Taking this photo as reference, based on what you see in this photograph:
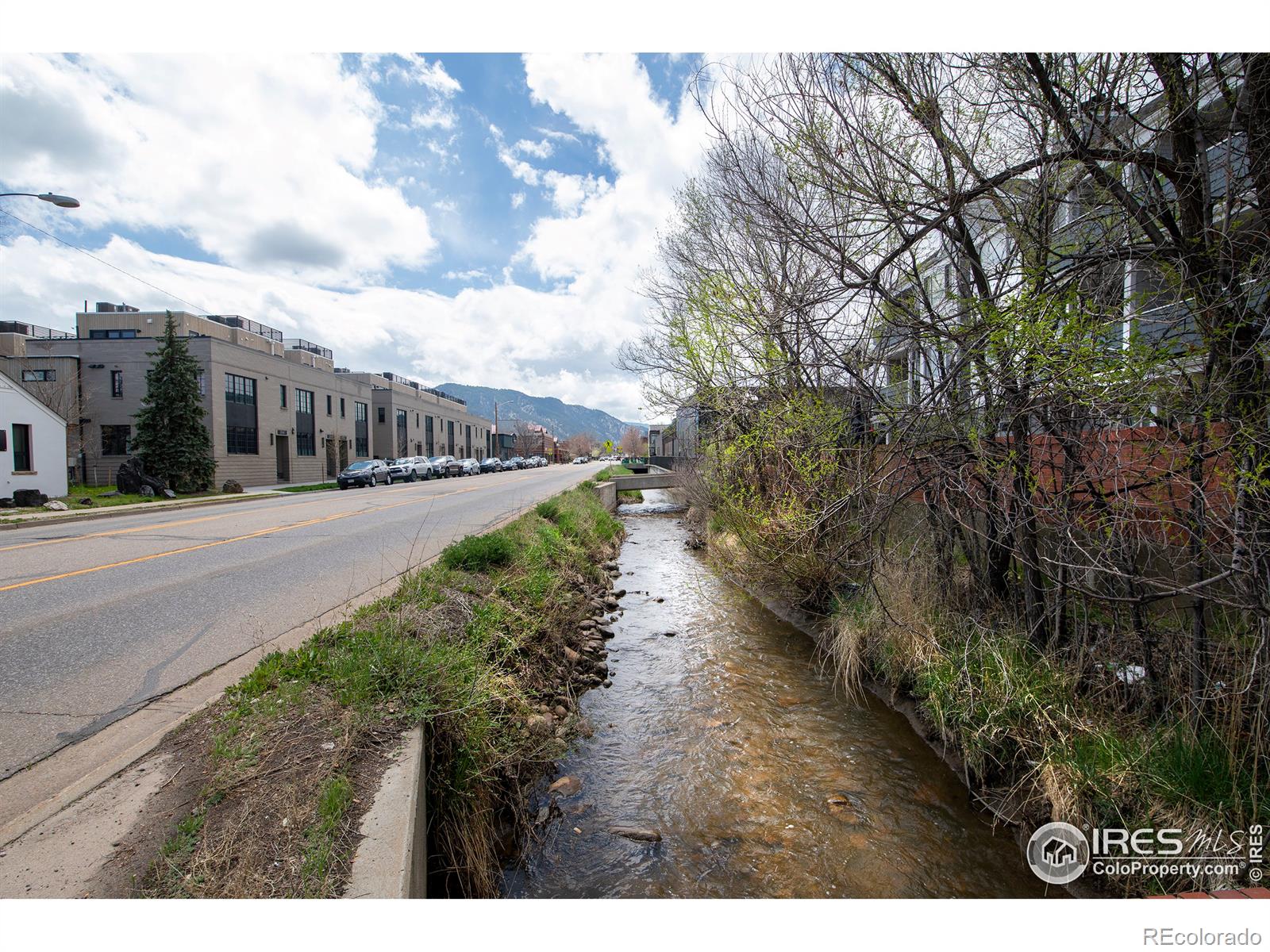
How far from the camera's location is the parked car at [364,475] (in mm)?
31859

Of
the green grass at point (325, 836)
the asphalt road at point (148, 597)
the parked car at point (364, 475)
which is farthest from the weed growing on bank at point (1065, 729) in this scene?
the parked car at point (364, 475)

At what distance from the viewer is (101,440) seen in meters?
34.4

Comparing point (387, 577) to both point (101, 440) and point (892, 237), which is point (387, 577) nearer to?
point (892, 237)

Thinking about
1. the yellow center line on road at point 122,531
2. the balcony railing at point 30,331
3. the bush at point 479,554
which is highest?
the balcony railing at point 30,331

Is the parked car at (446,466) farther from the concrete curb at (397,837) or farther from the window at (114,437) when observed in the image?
the concrete curb at (397,837)

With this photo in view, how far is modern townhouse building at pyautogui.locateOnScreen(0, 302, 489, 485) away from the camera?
110 feet

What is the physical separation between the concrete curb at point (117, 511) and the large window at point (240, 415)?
11383 mm

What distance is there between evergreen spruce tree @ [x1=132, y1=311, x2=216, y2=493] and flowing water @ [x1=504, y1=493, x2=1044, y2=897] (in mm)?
28062

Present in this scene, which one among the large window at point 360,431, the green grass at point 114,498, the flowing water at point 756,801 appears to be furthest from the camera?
the large window at point 360,431

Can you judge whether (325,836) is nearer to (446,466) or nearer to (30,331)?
(446,466)

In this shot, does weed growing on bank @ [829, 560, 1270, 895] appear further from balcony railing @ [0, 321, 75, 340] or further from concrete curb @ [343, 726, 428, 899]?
balcony railing @ [0, 321, 75, 340]

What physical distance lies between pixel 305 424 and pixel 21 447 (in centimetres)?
2059

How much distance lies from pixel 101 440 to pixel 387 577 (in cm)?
3817

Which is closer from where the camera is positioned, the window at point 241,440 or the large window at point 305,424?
the window at point 241,440
